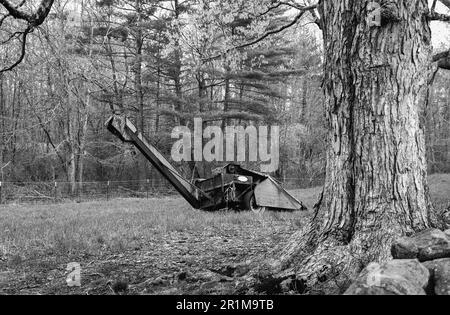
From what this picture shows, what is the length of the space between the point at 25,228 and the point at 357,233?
23.8ft

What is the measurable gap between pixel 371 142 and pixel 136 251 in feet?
13.0

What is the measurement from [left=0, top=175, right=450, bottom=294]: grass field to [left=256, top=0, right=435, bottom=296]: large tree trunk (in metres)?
1.34

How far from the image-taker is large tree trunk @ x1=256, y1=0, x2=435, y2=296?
3.75m

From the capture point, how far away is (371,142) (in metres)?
3.86

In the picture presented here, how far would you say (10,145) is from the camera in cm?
2767

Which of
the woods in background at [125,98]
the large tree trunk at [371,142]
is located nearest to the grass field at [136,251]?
the large tree trunk at [371,142]

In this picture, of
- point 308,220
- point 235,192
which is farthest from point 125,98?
point 308,220

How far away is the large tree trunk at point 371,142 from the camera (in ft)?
12.3

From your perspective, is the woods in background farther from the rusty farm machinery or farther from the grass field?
the grass field

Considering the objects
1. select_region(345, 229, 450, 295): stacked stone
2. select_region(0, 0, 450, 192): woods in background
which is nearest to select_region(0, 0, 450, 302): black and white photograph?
select_region(345, 229, 450, 295): stacked stone

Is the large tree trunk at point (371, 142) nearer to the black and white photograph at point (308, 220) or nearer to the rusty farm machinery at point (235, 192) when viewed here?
the black and white photograph at point (308, 220)

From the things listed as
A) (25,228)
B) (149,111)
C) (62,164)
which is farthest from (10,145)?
(25,228)

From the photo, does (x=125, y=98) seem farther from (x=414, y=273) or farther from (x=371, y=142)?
(x=414, y=273)
